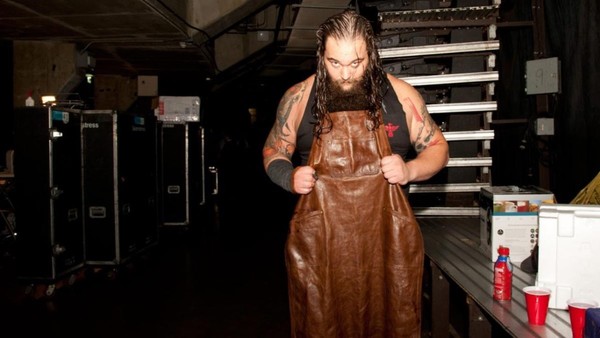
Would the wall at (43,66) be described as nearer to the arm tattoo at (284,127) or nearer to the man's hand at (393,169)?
the arm tattoo at (284,127)

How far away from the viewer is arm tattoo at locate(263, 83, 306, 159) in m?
2.34

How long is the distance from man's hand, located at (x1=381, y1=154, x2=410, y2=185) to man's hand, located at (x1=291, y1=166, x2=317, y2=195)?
0.91 ft

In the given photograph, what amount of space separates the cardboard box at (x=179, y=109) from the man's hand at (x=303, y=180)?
7368 millimetres

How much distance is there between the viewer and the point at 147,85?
10547 mm

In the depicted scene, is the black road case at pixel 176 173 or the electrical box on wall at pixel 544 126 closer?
the electrical box on wall at pixel 544 126

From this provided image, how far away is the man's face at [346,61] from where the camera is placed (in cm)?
211

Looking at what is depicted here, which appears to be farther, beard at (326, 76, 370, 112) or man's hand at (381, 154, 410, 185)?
beard at (326, 76, 370, 112)

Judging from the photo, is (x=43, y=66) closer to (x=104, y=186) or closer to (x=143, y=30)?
(x=143, y=30)

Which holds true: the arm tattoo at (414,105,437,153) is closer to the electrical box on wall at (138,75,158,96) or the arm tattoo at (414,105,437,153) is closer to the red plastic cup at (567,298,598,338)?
the red plastic cup at (567,298,598,338)

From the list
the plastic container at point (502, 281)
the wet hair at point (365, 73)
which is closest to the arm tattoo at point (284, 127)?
the wet hair at point (365, 73)

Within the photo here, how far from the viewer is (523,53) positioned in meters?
4.93

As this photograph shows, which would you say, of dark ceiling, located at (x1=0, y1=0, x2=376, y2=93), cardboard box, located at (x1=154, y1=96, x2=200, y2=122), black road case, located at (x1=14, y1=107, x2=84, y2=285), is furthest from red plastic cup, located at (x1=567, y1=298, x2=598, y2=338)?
cardboard box, located at (x1=154, y1=96, x2=200, y2=122)

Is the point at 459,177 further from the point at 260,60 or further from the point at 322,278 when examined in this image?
the point at 260,60

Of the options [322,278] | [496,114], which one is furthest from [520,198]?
[496,114]
